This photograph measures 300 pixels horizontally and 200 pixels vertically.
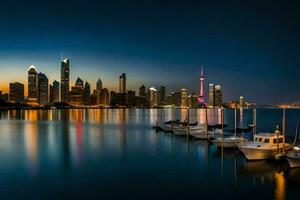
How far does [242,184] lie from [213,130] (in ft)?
99.1

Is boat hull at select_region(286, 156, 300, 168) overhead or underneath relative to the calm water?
overhead

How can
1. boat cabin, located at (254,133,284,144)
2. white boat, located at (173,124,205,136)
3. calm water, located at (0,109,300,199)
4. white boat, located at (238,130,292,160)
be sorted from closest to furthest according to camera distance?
calm water, located at (0,109,300,199), white boat, located at (238,130,292,160), boat cabin, located at (254,133,284,144), white boat, located at (173,124,205,136)

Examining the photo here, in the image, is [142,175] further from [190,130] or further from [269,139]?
[190,130]

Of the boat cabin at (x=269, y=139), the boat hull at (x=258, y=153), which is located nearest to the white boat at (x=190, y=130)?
the boat cabin at (x=269, y=139)

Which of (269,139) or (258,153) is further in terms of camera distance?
(269,139)

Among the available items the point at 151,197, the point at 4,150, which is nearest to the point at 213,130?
the point at 4,150

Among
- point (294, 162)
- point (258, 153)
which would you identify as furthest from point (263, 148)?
point (294, 162)

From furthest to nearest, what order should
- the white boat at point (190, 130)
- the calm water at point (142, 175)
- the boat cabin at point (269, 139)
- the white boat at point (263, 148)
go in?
the white boat at point (190, 130)
the boat cabin at point (269, 139)
the white boat at point (263, 148)
the calm water at point (142, 175)

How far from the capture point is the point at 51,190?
84.8 ft

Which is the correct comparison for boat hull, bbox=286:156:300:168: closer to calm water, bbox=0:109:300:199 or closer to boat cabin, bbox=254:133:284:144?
calm water, bbox=0:109:300:199

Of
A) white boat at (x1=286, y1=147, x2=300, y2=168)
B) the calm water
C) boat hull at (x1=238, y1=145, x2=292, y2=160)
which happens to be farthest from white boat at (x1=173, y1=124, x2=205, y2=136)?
white boat at (x1=286, y1=147, x2=300, y2=168)

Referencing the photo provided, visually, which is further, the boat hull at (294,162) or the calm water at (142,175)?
the boat hull at (294,162)

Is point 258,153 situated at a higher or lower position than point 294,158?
lower

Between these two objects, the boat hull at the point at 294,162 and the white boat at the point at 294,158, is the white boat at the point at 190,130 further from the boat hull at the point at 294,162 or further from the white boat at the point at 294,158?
the boat hull at the point at 294,162
